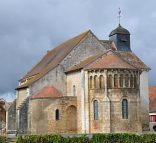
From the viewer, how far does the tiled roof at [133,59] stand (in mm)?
61344

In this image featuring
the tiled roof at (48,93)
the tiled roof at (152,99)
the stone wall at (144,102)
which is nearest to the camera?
the tiled roof at (48,93)

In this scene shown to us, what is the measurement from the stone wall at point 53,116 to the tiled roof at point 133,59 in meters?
12.3

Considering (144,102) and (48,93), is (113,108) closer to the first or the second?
(48,93)

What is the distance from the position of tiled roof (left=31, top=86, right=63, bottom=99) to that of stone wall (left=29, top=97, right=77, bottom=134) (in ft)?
1.70

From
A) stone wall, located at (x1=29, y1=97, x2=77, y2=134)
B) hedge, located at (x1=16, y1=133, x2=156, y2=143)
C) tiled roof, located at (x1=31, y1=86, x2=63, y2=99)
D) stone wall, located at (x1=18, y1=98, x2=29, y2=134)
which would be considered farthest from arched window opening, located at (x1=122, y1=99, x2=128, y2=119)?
stone wall, located at (x1=18, y1=98, x2=29, y2=134)

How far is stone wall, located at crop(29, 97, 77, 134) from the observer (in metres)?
52.0

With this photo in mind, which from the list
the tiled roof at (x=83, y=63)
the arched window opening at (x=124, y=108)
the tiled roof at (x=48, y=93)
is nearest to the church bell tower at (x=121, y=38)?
the tiled roof at (x=83, y=63)

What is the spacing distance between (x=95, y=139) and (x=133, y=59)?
2595cm

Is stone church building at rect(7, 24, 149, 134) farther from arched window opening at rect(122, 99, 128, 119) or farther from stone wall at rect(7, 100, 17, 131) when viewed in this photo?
stone wall at rect(7, 100, 17, 131)

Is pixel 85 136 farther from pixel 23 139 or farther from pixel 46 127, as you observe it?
pixel 46 127

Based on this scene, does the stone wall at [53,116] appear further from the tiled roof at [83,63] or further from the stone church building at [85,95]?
the tiled roof at [83,63]

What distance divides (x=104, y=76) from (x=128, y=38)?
18257 millimetres

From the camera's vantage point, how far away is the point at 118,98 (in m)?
50.2

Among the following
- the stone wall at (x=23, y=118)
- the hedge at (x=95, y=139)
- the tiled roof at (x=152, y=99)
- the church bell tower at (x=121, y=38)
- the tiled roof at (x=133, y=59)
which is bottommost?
the hedge at (x=95, y=139)
